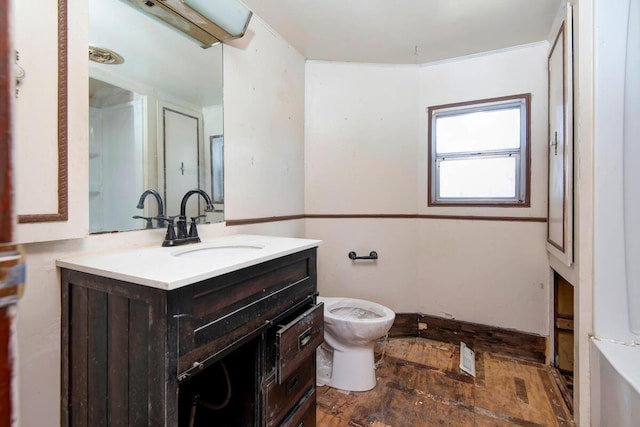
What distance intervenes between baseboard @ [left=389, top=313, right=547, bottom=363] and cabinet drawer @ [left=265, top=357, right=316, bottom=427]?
46.8 inches

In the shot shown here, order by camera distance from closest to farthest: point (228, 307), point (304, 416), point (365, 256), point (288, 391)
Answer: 1. point (228, 307)
2. point (288, 391)
3. point (304, 416)
4. point (365, 256)

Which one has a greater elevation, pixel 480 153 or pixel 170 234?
pixel 480 153

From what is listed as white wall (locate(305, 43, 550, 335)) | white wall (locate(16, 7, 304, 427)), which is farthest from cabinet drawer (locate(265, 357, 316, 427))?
white wall (locate(305, 43, 550, 335))

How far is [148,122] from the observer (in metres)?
1.18

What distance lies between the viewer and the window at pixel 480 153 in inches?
80.4

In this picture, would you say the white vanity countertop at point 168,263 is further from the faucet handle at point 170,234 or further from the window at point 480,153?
the window at point 480,153

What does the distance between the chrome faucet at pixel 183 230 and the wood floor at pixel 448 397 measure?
3.53 feet

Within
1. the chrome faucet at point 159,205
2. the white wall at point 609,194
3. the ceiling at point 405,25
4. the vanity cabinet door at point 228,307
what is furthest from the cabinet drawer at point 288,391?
the ceiling at point 405,25

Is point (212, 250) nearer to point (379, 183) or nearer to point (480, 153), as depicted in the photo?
point (379, 183)

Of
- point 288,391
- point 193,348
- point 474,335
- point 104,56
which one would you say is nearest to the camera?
point 193,348

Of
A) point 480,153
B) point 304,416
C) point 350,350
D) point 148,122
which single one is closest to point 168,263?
point 148,122

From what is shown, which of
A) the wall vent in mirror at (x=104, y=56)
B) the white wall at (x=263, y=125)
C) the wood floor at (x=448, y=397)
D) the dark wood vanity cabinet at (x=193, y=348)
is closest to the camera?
the dark wood vanity cabinet at (x=193, y=348)

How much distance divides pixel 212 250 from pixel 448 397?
57.5 inches

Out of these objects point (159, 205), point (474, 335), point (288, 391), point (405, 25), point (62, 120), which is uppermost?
point (405, 25)
